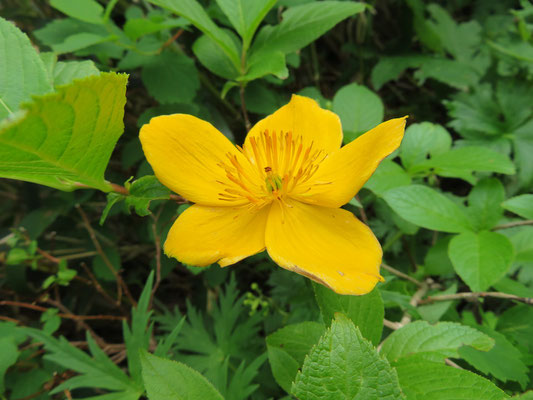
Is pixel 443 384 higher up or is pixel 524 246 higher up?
pixel 443 384

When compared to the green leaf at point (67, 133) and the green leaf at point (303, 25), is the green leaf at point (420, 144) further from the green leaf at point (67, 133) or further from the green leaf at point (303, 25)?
the green leaf at point (67, 133)

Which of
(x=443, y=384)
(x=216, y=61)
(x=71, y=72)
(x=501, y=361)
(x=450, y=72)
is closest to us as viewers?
(x=443, y=384)

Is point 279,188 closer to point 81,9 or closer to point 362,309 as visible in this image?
point 362,309

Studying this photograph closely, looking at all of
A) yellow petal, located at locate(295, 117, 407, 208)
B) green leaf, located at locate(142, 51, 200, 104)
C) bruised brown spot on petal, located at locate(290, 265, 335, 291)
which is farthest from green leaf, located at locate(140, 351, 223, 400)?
green leaf, located at locate(142, 51, 200, 104)

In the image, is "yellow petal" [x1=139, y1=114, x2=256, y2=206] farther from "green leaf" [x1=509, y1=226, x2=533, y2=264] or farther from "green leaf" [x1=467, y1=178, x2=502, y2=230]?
"green leaf" [x1=509, y1=226, x2=533, y2=264]

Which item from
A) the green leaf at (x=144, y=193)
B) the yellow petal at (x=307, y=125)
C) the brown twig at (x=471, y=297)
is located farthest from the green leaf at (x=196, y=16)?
the brown twig at (x=471, y=297)

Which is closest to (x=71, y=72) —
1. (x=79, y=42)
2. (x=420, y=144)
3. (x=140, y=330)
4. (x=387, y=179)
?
(x=79, y=42)

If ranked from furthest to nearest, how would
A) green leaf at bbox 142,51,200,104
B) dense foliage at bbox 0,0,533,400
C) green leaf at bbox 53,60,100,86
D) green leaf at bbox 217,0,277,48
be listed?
green leaf at bbox 142,51,200,104, green leaf at bbox 217,0,277,48, green leaf at bbox 53,60,100,86, dense foliage at bbox 0,0,533,400
